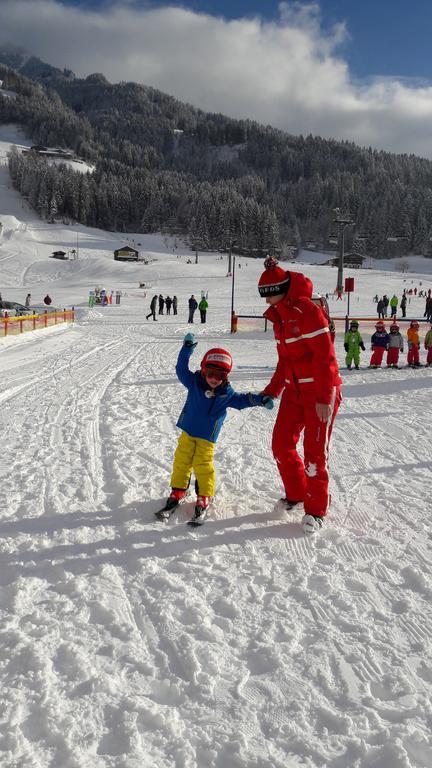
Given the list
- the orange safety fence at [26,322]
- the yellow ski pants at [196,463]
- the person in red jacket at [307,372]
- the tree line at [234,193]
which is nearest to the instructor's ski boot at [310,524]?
the person in red jacket at [307,372]

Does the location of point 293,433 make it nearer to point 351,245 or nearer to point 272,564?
point 272,564

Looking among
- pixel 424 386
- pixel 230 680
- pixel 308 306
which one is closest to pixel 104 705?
pixel 230 680

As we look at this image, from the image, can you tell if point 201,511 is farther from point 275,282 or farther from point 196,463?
point 275,282

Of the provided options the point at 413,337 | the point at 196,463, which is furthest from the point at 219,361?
the point at 413,337

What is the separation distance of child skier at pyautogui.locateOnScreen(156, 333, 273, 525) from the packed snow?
214mm

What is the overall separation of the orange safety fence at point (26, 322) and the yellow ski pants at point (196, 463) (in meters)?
12.0

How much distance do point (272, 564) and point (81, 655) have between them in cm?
132

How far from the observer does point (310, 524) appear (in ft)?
11.6

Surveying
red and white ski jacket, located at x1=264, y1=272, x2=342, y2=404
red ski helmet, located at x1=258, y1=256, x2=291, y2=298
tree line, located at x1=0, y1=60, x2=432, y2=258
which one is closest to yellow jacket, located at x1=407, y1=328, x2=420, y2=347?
red and white ski jacket, located at x1=264, y1=272, x2=342, y2=404

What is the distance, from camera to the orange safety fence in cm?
1433

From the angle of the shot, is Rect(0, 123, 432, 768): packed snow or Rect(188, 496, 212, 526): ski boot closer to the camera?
Rect(0, 123, 432, 768): packed snow

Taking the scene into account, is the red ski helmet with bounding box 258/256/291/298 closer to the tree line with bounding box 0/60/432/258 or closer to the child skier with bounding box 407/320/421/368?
the child skier with bounding box 407/320/421/368

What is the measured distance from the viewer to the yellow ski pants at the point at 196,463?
378 cm

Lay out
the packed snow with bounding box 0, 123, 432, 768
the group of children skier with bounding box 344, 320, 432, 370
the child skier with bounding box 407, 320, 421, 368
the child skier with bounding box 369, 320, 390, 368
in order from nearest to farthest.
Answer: the packed snow with bounding box 0, 123, 432, 768 → the group of children skier with bounding box 344, 320, 432, 370 → the child skier with bounding box 369, 320, 390, 368 → the child skier with bounding box 407, 320, 421, 368
